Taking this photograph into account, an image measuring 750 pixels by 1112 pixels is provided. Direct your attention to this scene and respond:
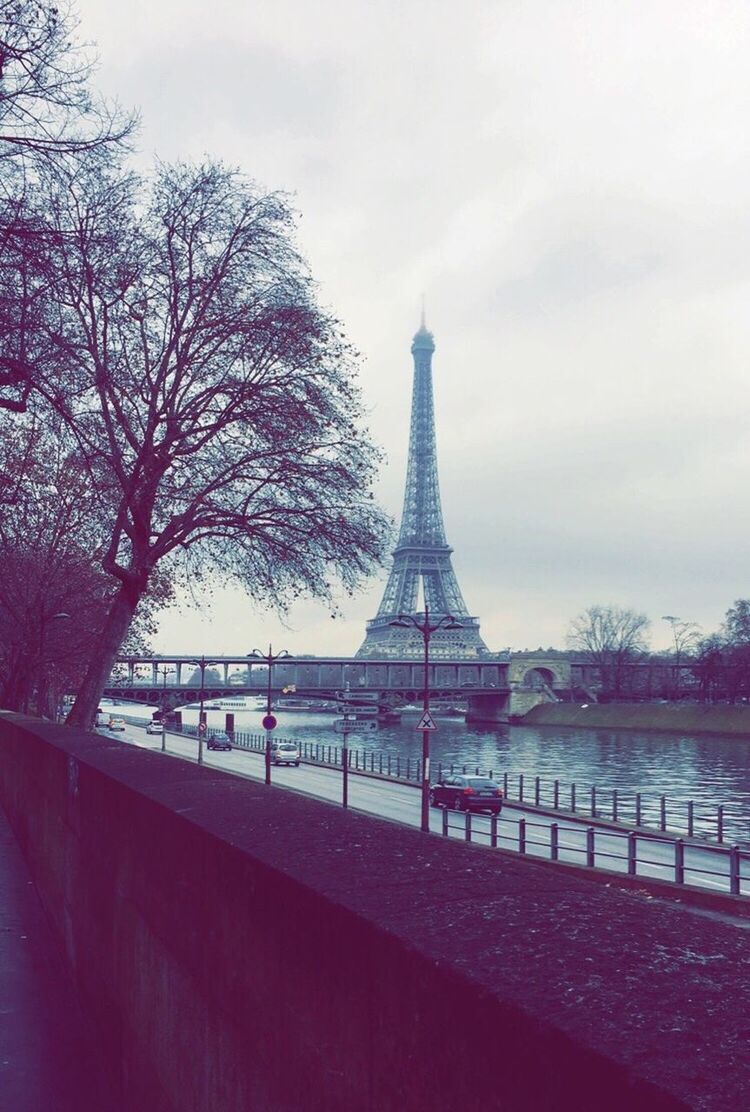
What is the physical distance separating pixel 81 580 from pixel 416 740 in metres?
76.8

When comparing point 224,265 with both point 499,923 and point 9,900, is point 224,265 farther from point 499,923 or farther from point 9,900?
point 499,923

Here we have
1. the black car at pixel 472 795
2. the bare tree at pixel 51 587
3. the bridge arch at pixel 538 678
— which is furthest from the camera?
the bridge arch at pixel 538 678

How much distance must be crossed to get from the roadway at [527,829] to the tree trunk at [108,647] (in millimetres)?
2383

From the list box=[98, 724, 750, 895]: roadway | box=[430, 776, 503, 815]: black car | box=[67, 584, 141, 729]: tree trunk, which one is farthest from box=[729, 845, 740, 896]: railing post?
box=[430, 776, 503, 815]: black car

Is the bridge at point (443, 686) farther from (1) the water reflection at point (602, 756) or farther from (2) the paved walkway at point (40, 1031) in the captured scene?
(2) the paved walkway at point (40, 1031)

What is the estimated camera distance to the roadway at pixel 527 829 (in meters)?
29.1

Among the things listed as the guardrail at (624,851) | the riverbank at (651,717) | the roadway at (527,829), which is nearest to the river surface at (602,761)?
the riverbank at (651,717)

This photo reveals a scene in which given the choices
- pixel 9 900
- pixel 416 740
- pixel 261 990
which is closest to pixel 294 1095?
pixel 261 990

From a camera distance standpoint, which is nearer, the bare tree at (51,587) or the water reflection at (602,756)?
the bare tree at (51,587)

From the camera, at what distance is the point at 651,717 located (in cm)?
12412

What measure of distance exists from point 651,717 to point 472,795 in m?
84.6

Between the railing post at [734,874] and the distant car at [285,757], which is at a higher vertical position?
the railing post at [734,874]

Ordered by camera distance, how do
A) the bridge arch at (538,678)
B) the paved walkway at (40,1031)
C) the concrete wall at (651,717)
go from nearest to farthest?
the paved walkway at (40,1031)
the concrete wall at (651,717)
the bridge arch at (538,678)

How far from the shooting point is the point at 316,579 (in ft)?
69.8
